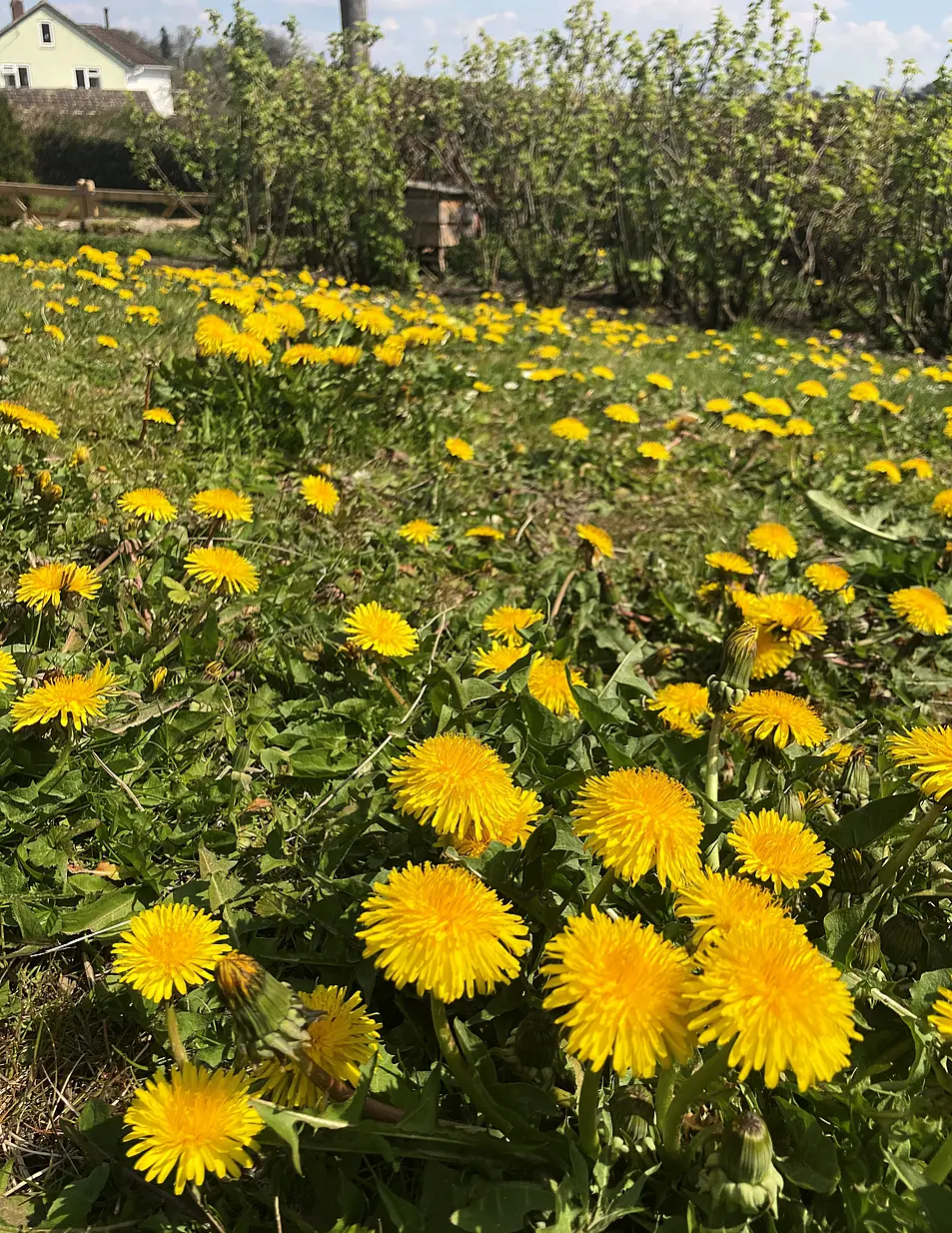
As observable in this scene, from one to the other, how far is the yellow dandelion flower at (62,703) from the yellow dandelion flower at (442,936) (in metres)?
0.75

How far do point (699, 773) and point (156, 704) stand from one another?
1.09 metres

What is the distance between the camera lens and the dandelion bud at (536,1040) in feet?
3.49

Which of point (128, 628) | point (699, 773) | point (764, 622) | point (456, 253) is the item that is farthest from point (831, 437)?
point (456, 253)

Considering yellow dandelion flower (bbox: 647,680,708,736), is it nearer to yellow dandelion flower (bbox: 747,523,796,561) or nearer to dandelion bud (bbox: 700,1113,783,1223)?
yellow dandelion flower (bbox: 747,523,796,561)

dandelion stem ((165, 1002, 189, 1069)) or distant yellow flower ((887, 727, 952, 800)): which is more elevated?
distant yellow flower ((887, 727, 952, 800))

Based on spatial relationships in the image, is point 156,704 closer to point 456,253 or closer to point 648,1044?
point 648,1044

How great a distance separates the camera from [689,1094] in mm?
919

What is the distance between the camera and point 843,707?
2.21 metres

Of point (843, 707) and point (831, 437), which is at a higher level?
point (831, 437)

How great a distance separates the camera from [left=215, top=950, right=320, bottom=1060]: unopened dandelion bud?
2.88 ft

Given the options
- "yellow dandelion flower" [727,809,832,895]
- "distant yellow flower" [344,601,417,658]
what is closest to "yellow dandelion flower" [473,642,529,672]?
"distant yellow flower" [344,601,417,658]

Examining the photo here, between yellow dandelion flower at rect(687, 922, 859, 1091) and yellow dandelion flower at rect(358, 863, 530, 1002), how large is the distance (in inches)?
8.5

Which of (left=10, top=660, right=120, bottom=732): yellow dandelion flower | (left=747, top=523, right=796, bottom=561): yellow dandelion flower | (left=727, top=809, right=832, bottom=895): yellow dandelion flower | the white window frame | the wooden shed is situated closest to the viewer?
(left=727, top=809, right=832, bottom=895): yellow dandelion flower

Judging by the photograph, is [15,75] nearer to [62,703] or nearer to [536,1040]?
[62,703]
